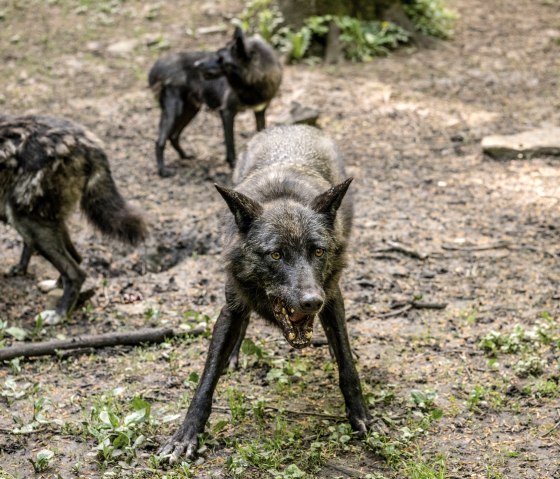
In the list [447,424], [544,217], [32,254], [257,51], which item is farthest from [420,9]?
[447,424]

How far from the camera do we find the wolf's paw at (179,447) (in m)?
4.52

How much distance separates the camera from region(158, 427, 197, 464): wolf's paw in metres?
4.52

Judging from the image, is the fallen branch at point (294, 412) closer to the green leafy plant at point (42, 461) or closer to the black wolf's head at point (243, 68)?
the green leafy plant at point (42, 461)

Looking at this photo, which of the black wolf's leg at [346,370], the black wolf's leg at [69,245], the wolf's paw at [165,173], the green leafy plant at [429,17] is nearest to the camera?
the black wolf's leg at [346,370]

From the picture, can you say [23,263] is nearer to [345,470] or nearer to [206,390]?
[206,390]

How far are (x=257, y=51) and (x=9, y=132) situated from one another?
165 inches

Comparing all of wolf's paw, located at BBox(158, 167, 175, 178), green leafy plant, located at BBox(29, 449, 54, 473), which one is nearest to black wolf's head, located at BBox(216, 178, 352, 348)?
green leafy plant, located at BBox(29, 449, 54, 473)

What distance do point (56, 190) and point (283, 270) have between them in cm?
317

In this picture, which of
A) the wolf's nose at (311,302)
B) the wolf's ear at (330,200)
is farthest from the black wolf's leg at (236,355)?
the wolf's nose at (311,302)

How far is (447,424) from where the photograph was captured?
4.89m

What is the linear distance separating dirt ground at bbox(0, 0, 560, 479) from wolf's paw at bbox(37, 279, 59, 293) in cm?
9

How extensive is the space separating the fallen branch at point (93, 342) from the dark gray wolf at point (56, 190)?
0.76 m

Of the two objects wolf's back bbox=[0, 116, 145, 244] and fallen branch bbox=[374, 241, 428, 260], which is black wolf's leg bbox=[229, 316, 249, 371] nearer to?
wolf's back bbox=[0, 116, 145, 244]

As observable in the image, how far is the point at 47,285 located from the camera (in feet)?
23.8
